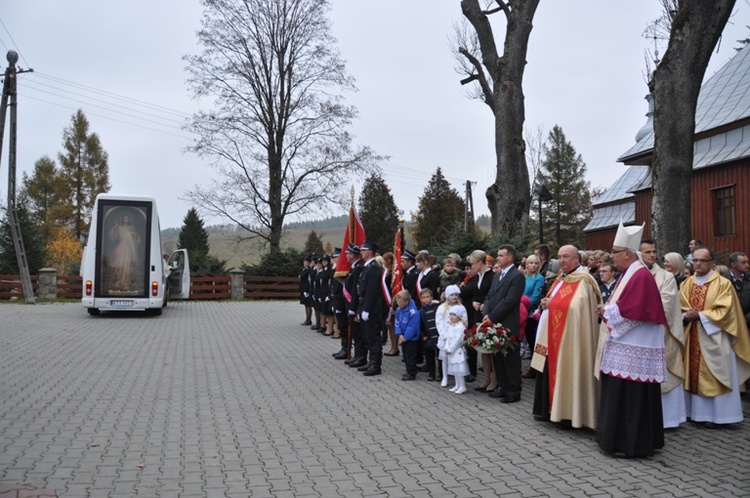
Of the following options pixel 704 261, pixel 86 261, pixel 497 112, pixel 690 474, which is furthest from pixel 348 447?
pixel 86 261

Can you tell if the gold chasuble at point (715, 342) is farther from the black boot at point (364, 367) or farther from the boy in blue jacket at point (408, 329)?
the black boot at point (364, 367)

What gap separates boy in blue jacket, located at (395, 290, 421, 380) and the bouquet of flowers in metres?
1.74

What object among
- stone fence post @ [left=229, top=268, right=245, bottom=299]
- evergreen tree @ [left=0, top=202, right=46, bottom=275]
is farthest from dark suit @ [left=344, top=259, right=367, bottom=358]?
evergreen tree @ [left=0, top=202, right=46, bottom=275]

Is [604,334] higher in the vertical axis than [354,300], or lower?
lower

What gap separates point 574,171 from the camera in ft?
220

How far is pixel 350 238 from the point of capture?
1288 centimetres

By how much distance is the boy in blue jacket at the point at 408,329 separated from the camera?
10242 mm

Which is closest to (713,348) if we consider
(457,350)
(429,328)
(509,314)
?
(509,314)

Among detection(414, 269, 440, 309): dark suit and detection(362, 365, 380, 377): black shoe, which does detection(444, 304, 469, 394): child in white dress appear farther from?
detection(414, 269, 440, 309): dark suit

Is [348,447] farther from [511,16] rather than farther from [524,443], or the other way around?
[511,16]

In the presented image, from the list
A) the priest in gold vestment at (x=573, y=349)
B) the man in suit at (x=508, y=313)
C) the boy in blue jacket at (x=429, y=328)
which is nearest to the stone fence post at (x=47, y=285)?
the boy in blue jacket at (x=429, y=328)

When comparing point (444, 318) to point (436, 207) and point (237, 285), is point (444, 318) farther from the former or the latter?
point (436, 207)

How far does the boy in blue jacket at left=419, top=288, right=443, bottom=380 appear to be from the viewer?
1008 cm

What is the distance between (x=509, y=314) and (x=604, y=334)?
2103mm
